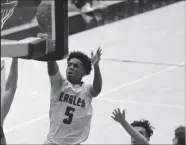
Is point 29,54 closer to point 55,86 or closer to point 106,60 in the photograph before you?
point 55,86

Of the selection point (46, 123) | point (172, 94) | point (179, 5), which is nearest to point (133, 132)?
point (46, 123)

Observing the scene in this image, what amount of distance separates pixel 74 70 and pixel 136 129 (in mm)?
758

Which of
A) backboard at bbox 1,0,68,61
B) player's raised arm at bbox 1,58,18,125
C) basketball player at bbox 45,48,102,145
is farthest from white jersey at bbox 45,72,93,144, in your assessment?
backboard at bbox 1,0,68,61

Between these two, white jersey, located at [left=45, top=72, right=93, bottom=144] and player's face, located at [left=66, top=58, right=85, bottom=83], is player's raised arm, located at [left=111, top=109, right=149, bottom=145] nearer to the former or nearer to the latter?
white jersey, located at [left=45, top=72, right=93, bottom=144]

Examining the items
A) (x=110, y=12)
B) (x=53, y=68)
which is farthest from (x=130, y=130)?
(x=110, y=12)

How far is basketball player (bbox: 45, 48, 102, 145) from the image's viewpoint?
17.4 feet

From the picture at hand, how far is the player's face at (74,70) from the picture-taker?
542 centimetres

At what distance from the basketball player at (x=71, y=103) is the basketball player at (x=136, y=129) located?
0.31 m

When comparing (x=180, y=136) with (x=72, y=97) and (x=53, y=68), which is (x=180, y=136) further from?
(x=53, y=68)

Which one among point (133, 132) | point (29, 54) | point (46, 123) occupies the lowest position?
point (46, 123)

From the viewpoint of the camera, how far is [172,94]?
952cm

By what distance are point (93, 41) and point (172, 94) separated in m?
3.76

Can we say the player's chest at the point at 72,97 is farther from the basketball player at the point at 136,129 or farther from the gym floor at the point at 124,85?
the gym floor at the point at 124,85

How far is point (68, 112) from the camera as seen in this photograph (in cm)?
533
